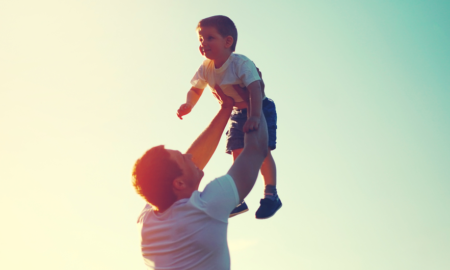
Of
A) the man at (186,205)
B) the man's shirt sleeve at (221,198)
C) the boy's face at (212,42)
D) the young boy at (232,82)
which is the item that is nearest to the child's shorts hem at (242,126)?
the young boy at (232,82)

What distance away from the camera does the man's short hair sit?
3.07m

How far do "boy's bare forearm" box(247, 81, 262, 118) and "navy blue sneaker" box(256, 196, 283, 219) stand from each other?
4.31 feet

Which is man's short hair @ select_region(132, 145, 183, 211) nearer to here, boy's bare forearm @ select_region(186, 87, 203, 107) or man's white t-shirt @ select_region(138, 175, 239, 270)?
man's white t-shirt @ select_region(138, 175, 239, 270)

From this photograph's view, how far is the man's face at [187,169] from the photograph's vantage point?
316 cm

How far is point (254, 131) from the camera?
11.4 ft

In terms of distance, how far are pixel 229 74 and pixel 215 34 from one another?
1.46 feet

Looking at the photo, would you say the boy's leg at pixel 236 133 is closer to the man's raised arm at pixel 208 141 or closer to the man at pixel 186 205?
the man's raised arm at pixel 208 141

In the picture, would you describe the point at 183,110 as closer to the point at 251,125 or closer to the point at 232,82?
the point at 232,82

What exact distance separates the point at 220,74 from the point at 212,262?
7.94ft

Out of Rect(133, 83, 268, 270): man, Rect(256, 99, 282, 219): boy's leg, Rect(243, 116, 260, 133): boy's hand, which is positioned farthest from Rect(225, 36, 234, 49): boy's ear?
Rect(133, 83, 268, 270): man

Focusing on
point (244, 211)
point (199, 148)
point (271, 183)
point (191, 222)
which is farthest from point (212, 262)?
point (271, 183)

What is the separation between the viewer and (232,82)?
4.60 m

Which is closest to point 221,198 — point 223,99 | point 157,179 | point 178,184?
point 178,184

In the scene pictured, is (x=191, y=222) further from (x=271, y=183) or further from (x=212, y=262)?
(x=271, y=183)
